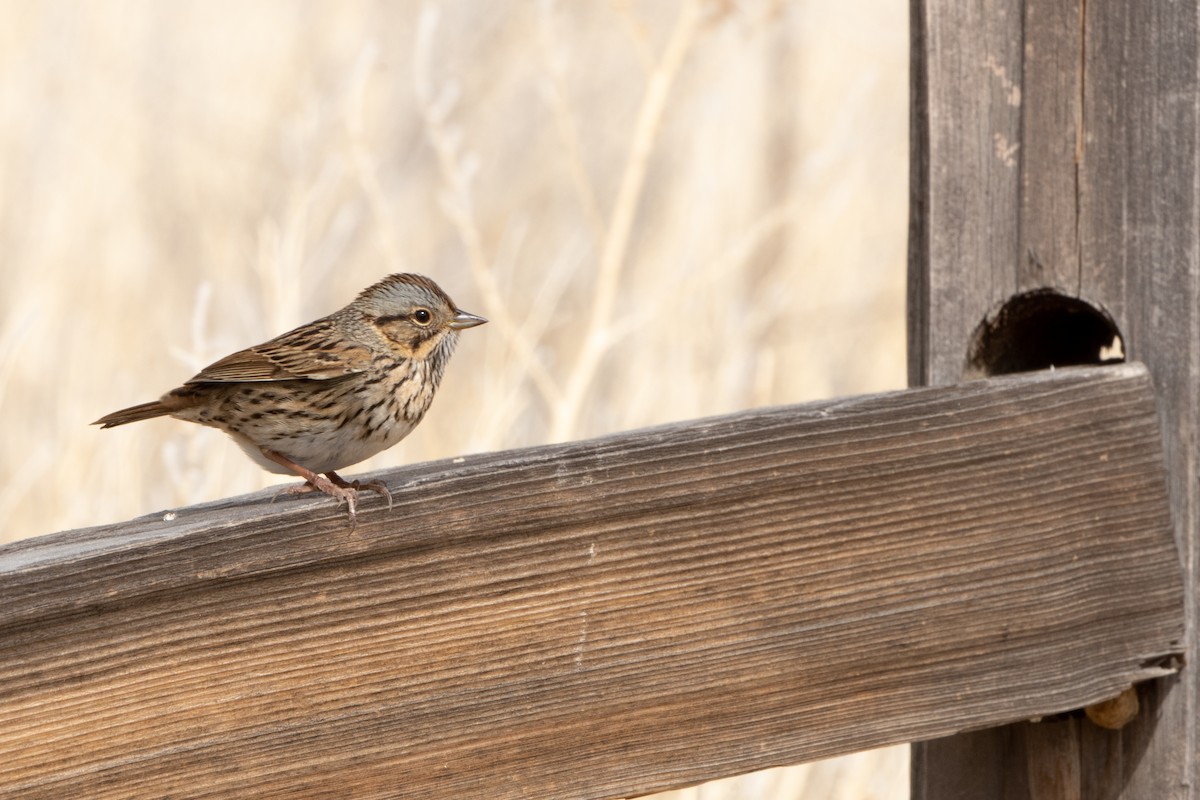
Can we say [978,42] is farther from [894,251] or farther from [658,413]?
[894,251]

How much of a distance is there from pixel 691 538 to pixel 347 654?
0.41 meters

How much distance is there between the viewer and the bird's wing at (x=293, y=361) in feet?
9.34

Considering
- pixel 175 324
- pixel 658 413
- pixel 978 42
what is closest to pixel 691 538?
pixel 978 42

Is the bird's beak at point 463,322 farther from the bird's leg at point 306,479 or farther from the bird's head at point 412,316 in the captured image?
the bird's leg at point 306,479

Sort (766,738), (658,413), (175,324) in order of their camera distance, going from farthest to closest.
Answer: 1. (175,324)
2. (658,413)
3. (766,738)

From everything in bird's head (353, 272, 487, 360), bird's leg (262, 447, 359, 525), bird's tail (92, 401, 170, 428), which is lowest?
bird's leg (262, 447, 359, 525)

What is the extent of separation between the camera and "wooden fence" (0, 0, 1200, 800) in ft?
4.38

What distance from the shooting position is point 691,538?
5.27 feet

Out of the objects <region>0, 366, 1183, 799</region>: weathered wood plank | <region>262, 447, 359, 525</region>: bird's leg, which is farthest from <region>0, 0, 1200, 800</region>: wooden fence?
<region>262, 447, 359, 525</region>: bird's leg

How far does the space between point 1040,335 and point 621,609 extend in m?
0.95

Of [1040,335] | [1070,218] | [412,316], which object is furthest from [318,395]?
[1070,218]

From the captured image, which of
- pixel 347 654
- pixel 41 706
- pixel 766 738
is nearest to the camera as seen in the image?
pixel 41 706

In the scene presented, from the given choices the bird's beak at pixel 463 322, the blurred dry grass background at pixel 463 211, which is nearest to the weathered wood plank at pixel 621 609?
the bird's beak at pixel 463 322

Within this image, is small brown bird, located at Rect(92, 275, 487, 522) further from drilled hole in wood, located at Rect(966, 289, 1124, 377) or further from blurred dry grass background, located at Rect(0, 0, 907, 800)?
drilled hole in wood, located at Rect(966, 289, 1124, 377)
